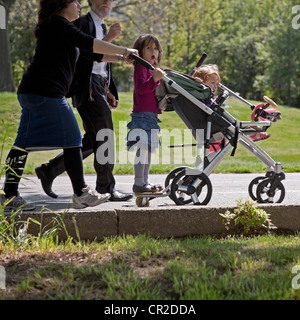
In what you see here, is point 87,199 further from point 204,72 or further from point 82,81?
point 204,72

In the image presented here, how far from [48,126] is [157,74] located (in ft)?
3.75

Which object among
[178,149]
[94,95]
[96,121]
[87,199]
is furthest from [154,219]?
[178,149]

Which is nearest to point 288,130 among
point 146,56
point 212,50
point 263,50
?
point 146,56

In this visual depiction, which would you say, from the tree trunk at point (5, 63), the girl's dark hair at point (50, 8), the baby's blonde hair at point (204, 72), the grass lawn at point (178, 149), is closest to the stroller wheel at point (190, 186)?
the baby's blonde hair at point (204, 72)

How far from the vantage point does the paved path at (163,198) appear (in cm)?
583

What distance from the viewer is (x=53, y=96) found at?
439 cm

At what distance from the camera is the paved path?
5832mm

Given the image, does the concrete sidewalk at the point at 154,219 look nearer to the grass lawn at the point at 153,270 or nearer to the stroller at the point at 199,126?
the grass lawn at the point at 153,270

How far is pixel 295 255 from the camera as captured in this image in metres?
3.40

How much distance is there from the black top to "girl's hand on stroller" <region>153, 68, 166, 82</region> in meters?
0.75

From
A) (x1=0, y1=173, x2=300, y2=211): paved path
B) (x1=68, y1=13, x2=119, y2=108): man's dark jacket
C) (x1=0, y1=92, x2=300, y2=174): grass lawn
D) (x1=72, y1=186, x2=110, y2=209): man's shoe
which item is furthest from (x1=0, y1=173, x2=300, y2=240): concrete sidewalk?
(x1=0, y1=92, x2=300, y2=174): grass lawn

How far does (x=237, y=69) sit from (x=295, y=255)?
45637mm

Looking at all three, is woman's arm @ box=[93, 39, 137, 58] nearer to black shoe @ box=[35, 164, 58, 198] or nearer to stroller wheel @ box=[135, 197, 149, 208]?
stroller wheel @ box=[135, 197, 149, 208]

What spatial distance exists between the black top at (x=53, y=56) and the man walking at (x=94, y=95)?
627mm
